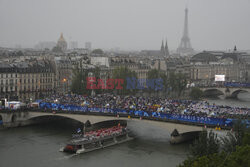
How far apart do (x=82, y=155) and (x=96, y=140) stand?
106 inches

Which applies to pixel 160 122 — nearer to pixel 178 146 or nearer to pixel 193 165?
pixel 178 146

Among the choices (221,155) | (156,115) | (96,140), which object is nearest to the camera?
(221,155)

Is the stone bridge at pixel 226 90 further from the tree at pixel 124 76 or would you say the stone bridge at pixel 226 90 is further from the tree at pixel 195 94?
the tree at pixel 124 76

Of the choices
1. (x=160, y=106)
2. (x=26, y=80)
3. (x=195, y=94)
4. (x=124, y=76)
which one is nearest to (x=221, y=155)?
(x=160, y=106)

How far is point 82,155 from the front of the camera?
37.2 metres

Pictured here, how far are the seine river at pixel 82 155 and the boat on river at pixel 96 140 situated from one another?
0.80 m

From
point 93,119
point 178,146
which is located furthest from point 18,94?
point 178,146

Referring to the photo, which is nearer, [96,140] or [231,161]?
[231,161]

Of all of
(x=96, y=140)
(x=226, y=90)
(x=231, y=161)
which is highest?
(x=226, y=90)

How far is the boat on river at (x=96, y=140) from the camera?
38125 mm

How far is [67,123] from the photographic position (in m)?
51.3

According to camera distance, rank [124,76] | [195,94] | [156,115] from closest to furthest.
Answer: [156,115] < [124,76] < [195,94]

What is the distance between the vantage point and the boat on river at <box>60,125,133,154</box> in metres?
38.1

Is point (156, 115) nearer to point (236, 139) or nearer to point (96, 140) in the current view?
point (96, 140)
